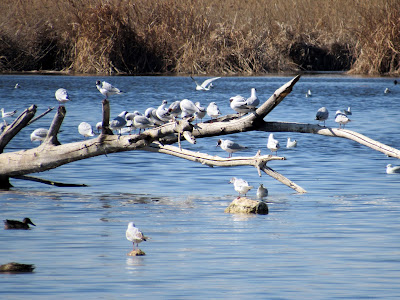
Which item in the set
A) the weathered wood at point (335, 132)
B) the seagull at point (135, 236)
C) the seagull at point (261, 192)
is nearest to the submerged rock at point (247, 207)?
the weathered wood at point (335, 132)

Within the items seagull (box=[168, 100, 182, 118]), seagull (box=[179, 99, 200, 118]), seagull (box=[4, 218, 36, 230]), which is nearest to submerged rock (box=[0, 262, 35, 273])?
seagull (box=[4, 218, 36, 230])

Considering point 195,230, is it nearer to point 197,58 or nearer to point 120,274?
point 120,274

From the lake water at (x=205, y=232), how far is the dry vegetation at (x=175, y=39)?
21334mm

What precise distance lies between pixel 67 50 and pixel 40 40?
135 centimetres

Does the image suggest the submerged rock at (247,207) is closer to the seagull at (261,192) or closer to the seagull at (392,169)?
the seagull at (261,192)

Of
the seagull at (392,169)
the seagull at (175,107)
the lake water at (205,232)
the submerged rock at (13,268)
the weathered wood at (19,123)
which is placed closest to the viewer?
the lake water at (205,232)

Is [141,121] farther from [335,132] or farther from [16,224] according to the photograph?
[16,224]

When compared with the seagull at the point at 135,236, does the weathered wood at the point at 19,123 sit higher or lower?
higher

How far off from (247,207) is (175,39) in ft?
99.5

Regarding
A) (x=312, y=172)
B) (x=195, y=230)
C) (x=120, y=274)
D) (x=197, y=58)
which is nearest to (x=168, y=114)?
(x=312, y=172)

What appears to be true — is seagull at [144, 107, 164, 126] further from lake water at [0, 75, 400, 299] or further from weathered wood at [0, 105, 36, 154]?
weathered wood at [0, 105, 36, 154]

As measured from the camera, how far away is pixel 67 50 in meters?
40.1

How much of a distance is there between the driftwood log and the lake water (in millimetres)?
470

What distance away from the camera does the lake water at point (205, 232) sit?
646cm
